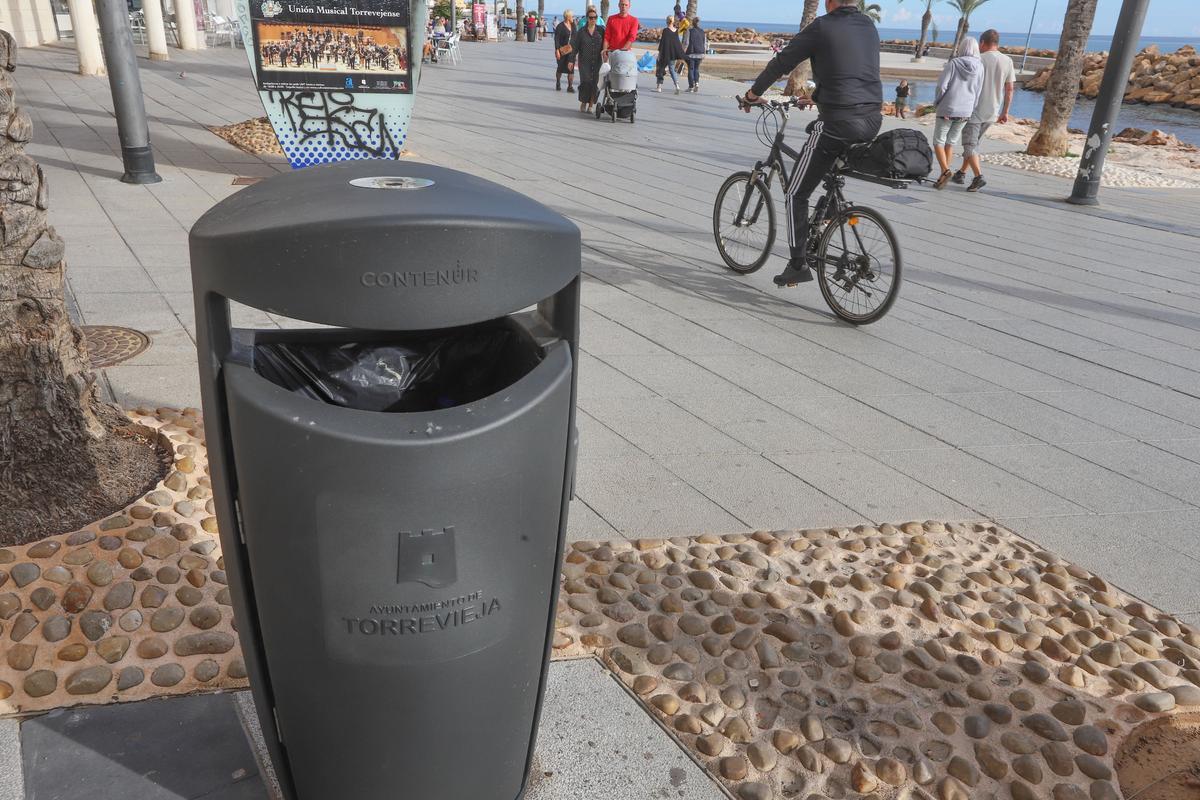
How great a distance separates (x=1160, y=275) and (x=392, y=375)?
7.68 m

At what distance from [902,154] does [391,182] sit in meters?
4.21

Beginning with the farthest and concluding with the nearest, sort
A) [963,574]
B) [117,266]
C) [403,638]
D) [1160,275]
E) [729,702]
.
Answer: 1. [1160,275]
2. [117,266]
3. [963,574]
4. [729,702]
5. [403,638]

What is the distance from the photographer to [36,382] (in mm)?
2791

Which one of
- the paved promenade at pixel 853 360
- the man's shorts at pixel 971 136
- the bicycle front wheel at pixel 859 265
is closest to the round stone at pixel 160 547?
the paved promenade at pixel 853 360

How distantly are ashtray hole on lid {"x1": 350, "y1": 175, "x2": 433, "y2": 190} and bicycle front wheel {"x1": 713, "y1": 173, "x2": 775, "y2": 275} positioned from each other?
4802mm

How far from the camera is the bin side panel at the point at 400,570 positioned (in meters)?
1.54

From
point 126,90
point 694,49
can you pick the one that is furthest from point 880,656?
point 694,49

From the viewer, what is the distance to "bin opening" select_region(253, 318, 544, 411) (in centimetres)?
A: 187

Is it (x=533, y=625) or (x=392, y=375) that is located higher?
(x=392, y=375)

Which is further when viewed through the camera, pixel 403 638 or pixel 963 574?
pixel 963 574

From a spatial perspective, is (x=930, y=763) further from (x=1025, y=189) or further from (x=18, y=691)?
(x=1025, y=189)

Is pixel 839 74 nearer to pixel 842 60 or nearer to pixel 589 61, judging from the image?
pixel 842 60

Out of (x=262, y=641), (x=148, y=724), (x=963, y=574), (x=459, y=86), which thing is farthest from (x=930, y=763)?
(x=459, y=86)

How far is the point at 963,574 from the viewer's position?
316 centimetres
